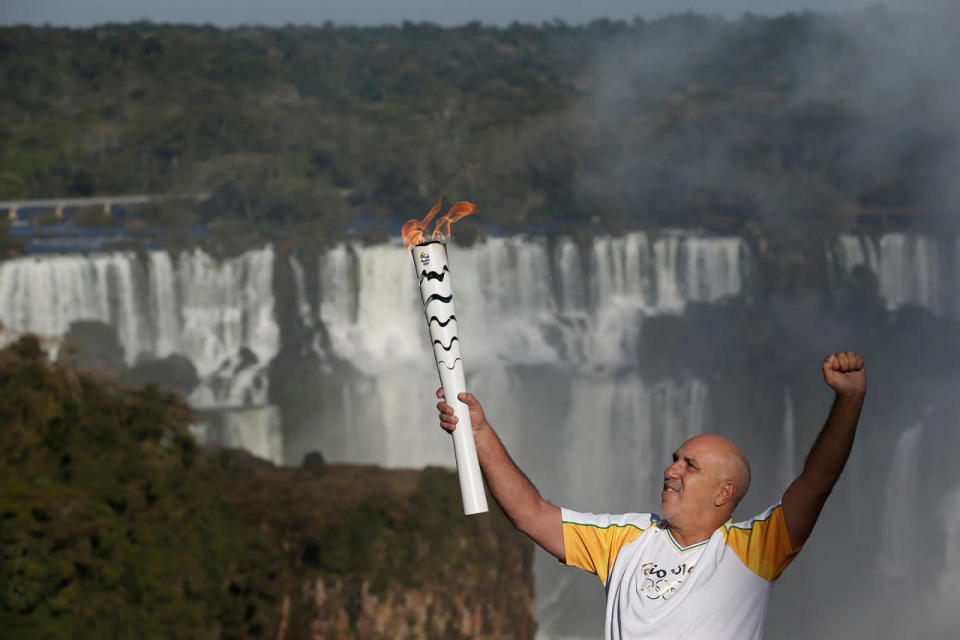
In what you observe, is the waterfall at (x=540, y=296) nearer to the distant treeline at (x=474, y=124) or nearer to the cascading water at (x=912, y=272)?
the cascading water at (x=912, y=272)

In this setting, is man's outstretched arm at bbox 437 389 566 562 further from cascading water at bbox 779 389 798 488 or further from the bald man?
cascading water at bbox 779 389 798 488

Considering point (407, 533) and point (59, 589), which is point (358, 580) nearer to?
point (407, 533)

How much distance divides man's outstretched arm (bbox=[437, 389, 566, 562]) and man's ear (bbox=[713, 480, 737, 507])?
1.40 feet

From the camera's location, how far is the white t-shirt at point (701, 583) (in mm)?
3289

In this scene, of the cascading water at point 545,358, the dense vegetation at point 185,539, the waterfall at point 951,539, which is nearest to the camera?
the dense vegetation at point 185,539

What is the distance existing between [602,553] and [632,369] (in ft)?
129

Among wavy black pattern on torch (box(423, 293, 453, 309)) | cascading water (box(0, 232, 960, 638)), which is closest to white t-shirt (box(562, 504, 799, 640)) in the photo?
wavy black pattern on torch (box(423, 293, 453, 309))

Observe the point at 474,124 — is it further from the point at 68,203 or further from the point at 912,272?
the point at 912,272

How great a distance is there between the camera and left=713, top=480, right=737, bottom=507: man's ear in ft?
11.0

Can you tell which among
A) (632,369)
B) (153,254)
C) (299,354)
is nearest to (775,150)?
(632,369)

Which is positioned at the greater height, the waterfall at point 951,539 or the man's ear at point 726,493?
the man's ear at point 726,493

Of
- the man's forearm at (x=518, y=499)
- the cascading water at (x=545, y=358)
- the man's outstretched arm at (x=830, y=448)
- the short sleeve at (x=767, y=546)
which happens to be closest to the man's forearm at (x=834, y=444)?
the man's outstretched arm at (x=830, y=448)

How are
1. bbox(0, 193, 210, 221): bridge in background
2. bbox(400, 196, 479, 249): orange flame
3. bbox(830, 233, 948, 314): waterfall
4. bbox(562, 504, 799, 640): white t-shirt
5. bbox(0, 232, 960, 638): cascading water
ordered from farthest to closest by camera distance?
1. bbox(0, 193, 210, 221): bridge in background
2. bbox(830, 233, 948, 314): waterfall
3. bbox(0, 232, 960, 638): cascading water
4. bbox(400, 196, 479, 249): orange flame
5. bbox(562, 504, 799, 640): white t-shirt

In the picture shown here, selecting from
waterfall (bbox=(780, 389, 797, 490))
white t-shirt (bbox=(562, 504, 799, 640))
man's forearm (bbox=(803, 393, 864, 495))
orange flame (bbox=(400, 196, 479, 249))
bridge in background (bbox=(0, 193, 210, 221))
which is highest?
bridge in background (bbox=(0, 193, 210, 221))
